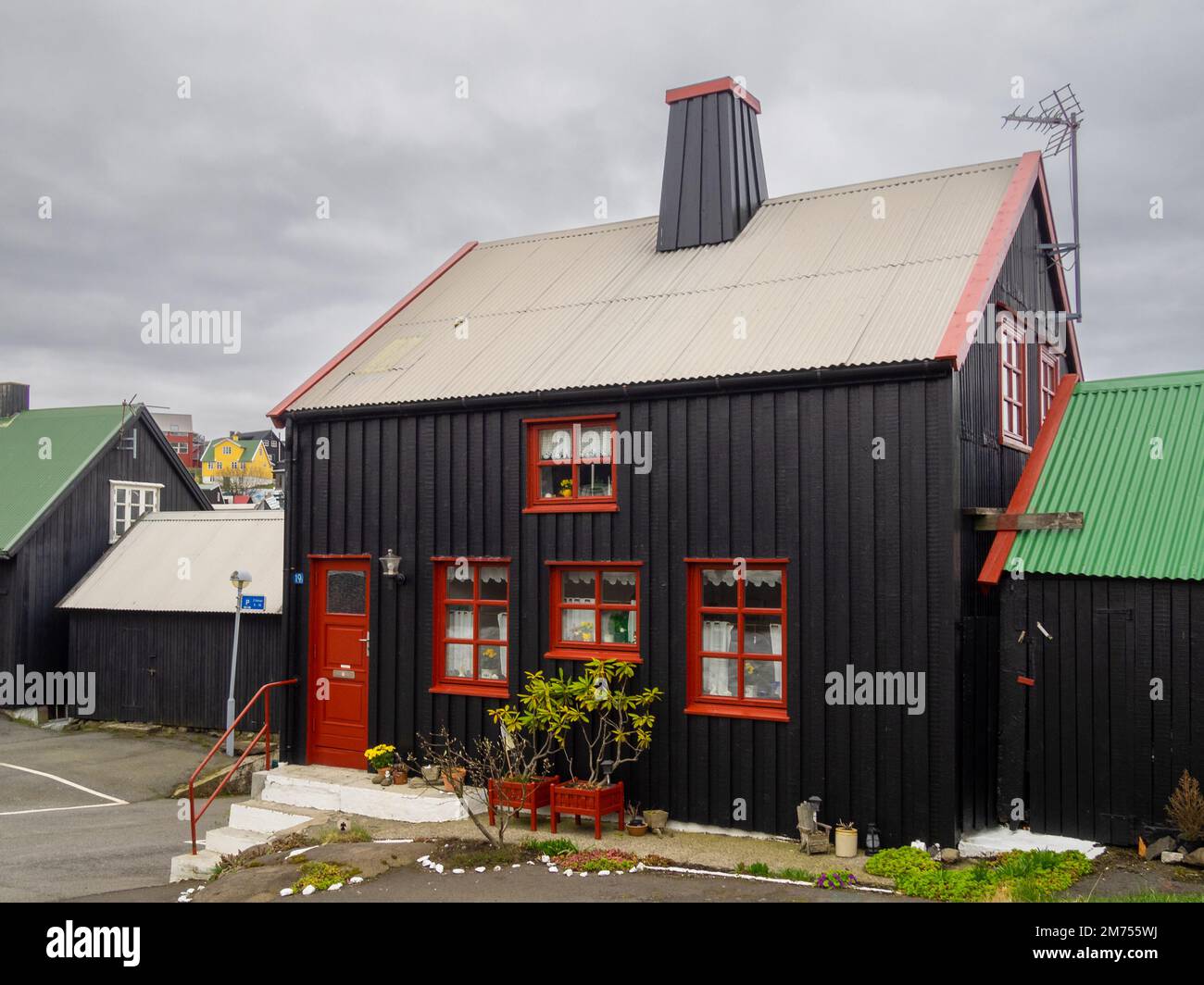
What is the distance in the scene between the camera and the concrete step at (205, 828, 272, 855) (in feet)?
43.9

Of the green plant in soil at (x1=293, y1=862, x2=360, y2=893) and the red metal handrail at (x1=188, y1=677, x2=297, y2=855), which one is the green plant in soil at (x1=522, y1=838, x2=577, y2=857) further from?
the red metal handrail at (x1=188, y1=677, x2=297, y2=855)

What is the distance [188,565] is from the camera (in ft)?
83.5

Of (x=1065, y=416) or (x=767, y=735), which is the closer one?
(x=767, y=735)

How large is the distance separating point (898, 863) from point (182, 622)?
1783cm

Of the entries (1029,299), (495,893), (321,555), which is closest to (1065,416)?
(1029,299)

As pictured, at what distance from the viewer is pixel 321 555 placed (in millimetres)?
15484

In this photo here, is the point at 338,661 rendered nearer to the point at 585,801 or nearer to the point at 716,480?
the point at 585,801

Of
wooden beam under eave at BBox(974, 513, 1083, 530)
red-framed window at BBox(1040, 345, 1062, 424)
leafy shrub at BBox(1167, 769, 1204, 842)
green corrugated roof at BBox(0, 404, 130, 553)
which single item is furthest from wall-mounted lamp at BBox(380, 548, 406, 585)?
green corrugated roof at BBox(0, 404, 130, 553)

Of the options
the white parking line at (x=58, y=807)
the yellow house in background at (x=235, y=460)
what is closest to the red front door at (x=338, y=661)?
the white parking line at (x=58, y=807)

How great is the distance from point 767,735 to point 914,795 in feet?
5.41

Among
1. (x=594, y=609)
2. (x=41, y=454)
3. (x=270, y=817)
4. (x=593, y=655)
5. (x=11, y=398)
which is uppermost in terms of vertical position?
(x=11, y=398)

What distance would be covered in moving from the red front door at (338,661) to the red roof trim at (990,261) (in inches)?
319

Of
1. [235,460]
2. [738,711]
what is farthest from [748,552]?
[235,460]
